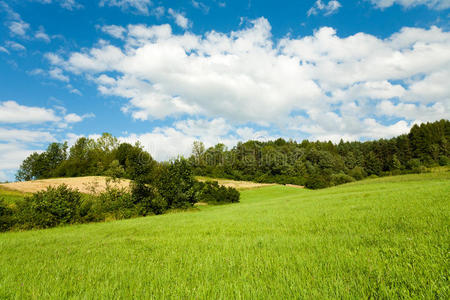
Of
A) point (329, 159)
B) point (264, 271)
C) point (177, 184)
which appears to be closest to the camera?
point (264, 271)

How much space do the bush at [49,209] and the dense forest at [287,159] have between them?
65754 millimetres

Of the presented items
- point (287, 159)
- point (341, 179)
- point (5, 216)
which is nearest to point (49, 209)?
point (5, 216)

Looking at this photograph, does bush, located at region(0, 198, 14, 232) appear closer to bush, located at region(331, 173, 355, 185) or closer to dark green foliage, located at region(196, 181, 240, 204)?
dark green foliage, located at region(196, 181, 240, 204)

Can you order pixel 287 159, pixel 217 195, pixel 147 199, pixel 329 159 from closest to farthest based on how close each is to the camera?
pixel 147 199 → pixel 217 195 → pixel 329 159 → pixel 287 159

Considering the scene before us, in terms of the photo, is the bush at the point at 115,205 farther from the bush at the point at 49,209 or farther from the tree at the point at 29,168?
the tree at the point at 29,168

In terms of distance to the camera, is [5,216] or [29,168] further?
[29,168]

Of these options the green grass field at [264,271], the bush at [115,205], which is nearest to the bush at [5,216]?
the bush at [115,205]

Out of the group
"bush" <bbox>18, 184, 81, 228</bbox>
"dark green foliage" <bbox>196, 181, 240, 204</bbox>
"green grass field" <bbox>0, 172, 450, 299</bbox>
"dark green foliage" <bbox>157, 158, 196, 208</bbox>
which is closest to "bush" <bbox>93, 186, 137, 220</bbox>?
"bush" <bbox>18, 184, 81, 228</bbox>

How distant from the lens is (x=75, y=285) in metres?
3.14

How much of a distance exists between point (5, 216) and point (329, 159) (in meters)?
115

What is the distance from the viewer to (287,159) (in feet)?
364

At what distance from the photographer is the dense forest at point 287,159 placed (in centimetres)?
8519

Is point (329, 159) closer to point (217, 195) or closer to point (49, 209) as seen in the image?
point (217, 195)

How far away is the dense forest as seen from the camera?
279ft
